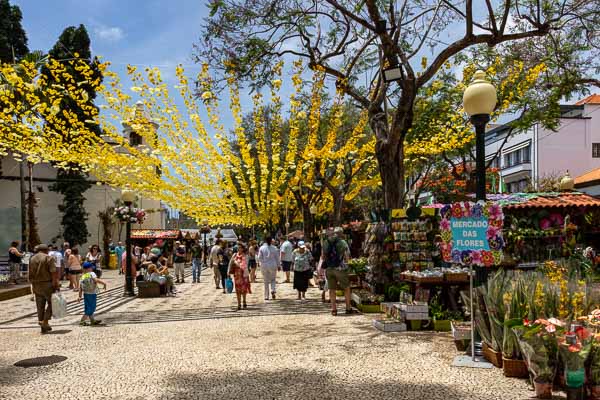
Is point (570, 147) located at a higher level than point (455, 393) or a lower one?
higher

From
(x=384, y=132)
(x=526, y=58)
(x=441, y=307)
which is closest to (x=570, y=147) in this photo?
(x=526, y=58)

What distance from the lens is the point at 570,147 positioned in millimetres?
40094

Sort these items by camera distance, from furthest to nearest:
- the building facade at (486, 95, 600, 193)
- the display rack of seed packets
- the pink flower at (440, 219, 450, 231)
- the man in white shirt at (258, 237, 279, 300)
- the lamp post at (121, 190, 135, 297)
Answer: the building facade at (486, 95, 600, 193), the lamp post at (121, 190, 135, 297), the man in white shirt at (258, 237, 279, 300), the display rack of seed packets, the pink flower at (440, 219, 450, 231)

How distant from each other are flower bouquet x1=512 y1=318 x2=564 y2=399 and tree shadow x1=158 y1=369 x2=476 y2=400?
52 cm

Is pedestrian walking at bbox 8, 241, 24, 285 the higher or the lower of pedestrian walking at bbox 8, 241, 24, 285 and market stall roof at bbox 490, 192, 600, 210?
the lower

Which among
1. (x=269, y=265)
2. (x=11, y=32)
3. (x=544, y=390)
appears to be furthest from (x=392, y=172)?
(x=11, y=32)

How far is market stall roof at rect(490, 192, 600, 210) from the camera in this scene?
1366 cm

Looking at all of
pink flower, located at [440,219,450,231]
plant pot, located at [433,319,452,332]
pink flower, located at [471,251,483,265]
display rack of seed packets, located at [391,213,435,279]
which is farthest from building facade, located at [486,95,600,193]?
pink flower, located at [471,251,483,265]

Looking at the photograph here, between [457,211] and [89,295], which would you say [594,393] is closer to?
[457,211]

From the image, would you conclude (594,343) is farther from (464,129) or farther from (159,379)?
(464,129)

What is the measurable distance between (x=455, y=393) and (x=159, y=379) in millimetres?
3273

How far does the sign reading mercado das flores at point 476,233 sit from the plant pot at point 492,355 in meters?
1.01

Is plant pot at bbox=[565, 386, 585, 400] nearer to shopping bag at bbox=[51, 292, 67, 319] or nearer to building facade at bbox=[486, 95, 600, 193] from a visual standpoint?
shopping bag at bbox=[51, 292, 67, 319]

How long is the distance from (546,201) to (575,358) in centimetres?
977
